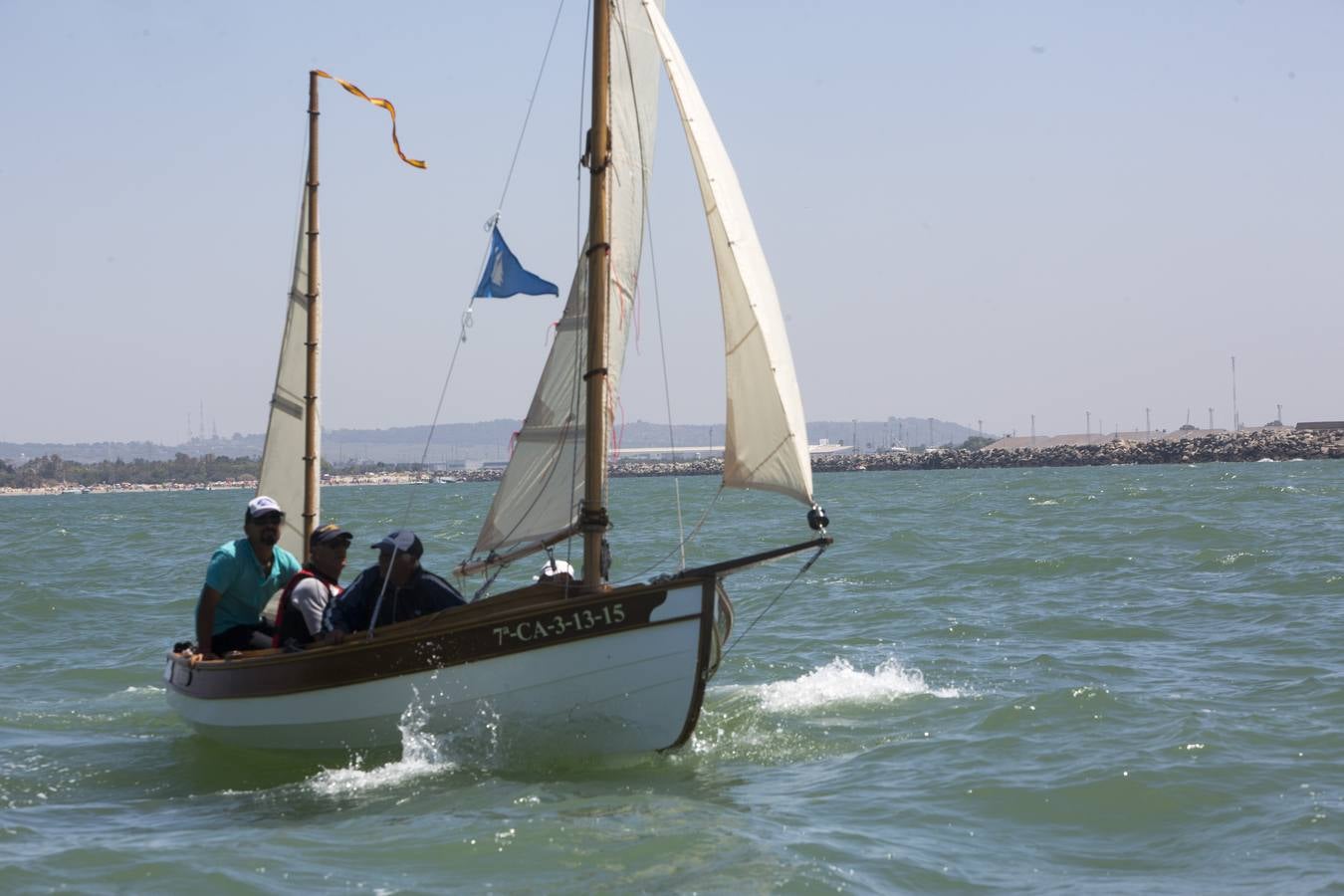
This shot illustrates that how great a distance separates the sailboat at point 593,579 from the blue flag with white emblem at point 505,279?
0.32 metres

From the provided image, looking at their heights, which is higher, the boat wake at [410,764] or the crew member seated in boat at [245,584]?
the crew member seated in boat at [245,584]

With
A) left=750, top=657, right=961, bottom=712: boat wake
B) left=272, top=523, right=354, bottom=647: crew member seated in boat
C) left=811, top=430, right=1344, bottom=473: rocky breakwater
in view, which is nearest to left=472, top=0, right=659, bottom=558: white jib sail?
left=272, top=523, right=354, bottom=647: crew member seated in boat

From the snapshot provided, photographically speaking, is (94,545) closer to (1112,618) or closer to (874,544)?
(874,544)

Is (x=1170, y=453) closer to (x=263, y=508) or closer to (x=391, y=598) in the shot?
(x=263, y=508)

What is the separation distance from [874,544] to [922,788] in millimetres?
22455

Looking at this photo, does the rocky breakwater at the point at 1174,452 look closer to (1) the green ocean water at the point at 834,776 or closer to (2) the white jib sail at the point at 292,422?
(1) the green ocean water at the point at 834,776

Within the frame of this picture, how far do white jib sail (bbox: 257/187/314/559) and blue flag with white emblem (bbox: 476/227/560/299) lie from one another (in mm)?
4018

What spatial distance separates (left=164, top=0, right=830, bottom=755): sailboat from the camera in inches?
420

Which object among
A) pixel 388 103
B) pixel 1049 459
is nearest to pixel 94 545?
pixel 388 103

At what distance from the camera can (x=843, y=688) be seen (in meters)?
15.3

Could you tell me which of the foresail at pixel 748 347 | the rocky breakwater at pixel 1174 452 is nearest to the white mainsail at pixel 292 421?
the foresail at pixel 748 347

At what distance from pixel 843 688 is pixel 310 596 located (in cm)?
578

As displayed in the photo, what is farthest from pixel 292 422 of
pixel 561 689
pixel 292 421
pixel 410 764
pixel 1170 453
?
pixel 1170 453

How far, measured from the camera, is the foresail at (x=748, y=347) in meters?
10.5
